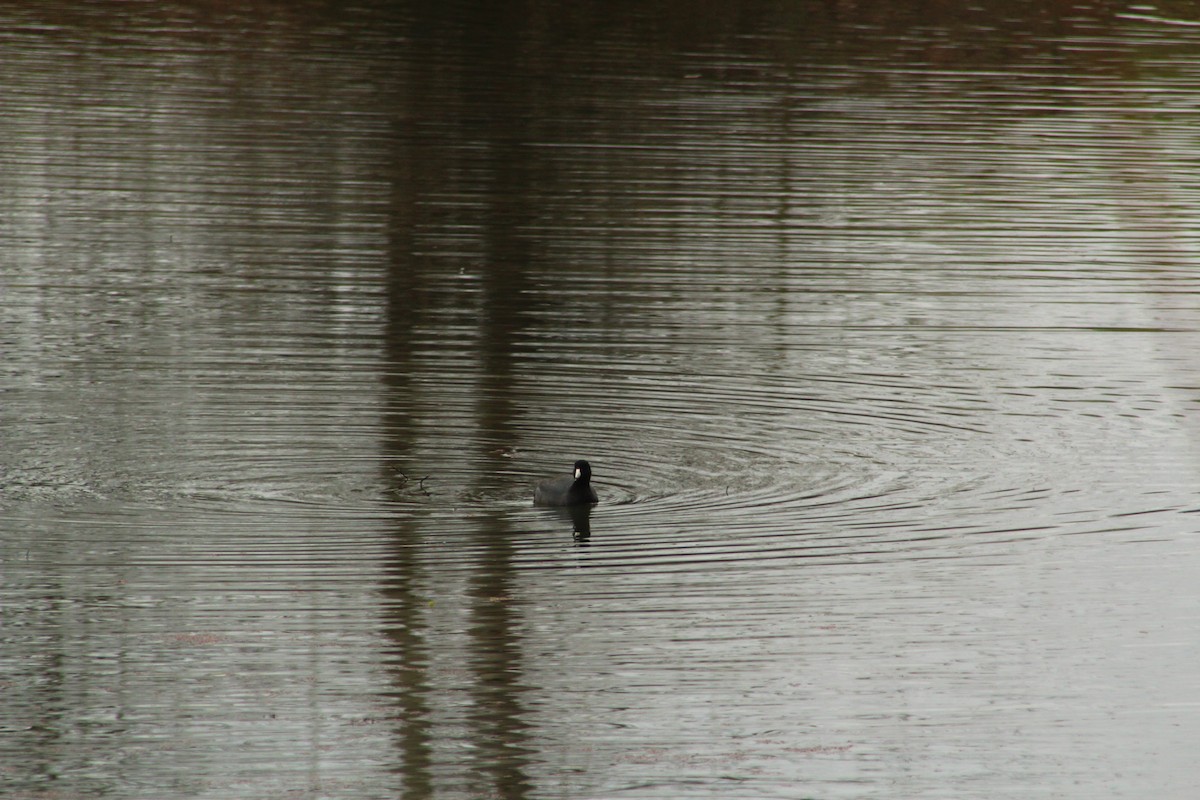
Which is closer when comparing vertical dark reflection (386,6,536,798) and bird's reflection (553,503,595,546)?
vertical dark reflection (386,6,536,798)

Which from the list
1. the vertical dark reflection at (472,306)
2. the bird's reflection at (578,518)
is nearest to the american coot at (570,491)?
the bird's reflection at (578,518)

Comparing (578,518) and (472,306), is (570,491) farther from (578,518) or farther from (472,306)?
(472,306)

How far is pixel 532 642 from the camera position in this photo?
8.85 metres

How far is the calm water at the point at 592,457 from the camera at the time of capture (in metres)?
7.91

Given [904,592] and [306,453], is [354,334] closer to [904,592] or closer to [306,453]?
[306,453]

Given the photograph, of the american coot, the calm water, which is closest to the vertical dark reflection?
the calm water

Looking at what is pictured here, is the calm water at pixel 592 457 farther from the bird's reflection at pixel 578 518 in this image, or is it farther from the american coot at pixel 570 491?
the american coot at pixel 570 491

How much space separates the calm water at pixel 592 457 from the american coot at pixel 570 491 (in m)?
0.13

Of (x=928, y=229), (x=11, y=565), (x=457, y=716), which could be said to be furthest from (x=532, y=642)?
(x=928, y=229)

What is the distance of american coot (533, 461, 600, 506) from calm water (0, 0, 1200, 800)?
127 mm

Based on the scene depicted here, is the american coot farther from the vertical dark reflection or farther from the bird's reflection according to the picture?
the vertical dark reflection

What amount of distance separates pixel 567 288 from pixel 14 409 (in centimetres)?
574

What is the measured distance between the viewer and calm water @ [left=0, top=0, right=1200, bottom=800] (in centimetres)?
791

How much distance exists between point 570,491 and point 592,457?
1394 millimetres
